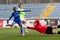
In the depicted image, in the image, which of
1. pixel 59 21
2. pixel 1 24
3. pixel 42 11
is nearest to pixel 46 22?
pixel 59 21

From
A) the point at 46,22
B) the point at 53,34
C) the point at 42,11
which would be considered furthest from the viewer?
the point at 42,11

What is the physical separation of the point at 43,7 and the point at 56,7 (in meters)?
1.64

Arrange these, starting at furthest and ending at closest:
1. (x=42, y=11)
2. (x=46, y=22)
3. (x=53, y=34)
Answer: (x=42, y=11)
(x=46, y=22)
(x=53, y=34)

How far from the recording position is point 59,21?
2353 cm

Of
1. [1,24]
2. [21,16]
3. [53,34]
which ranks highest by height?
[21,16]

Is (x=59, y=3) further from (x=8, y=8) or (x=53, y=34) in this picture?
(x=53, y=34)

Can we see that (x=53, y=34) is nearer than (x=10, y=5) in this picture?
Yes

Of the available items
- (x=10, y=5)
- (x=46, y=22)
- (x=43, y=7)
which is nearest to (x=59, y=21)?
(x=46, y=22)

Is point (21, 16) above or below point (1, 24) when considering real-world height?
above

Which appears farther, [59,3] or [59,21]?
[59,3]

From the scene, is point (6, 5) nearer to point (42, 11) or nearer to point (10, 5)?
point (10, 5)

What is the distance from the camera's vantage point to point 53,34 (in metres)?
12.7

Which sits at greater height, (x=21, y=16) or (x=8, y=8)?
(x=21, y=16)

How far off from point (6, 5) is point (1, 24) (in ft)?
25.4
